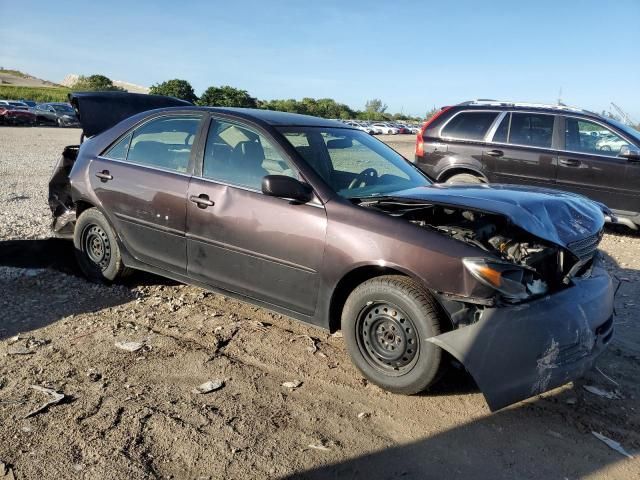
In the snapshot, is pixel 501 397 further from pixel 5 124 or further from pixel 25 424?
pixel 5 124

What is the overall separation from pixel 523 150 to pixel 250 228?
225 inches

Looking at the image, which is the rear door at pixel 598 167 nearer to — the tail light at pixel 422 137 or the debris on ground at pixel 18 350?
the tail light at pixel 422 137

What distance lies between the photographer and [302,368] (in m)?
3.82

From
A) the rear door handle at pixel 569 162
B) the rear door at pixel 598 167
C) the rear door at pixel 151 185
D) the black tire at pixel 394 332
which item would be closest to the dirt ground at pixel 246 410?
the black tire at pixel 394 332

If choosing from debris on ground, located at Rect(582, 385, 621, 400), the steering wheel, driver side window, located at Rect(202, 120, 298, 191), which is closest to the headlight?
debris on ground, located at Rect(582, 385, 621, 400)

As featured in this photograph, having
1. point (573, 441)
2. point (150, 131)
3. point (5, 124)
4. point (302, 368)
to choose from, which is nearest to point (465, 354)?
point (573, 441)

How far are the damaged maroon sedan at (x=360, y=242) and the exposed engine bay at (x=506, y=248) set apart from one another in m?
0.01

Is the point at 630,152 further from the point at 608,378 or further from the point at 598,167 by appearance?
the point at 608,378

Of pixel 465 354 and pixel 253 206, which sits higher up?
pixel 253 206

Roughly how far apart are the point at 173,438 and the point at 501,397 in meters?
1.80

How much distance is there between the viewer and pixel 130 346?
4012 mm

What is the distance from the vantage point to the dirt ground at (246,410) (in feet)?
9.13

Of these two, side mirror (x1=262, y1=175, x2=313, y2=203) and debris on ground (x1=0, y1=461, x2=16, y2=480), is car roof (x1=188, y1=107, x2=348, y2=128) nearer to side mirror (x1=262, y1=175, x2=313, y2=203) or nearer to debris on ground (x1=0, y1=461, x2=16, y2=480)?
side mirror (x1=262, y1=175, x2=313, y2=203)

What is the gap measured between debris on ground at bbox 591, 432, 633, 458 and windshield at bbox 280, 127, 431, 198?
2073 mm
